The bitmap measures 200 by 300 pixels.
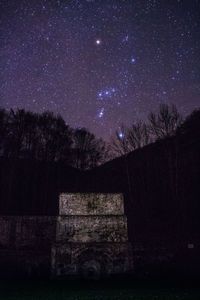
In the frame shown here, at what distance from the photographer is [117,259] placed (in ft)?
32.9

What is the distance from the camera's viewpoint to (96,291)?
294 inches

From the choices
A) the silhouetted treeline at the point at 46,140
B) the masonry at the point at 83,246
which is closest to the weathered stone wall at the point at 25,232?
the masonry at the point at 83,246

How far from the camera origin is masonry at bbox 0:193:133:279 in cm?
977

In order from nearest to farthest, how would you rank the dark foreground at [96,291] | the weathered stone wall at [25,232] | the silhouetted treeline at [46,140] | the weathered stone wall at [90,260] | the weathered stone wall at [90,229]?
the dark foreground at [96,291], the weathered stone wall at [90,260], the weathered stone wall at [90,229], the weathered stone wall at [25,232], the silhouetted treeline at [46,140]

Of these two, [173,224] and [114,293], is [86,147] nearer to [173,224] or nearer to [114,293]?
[173,224]

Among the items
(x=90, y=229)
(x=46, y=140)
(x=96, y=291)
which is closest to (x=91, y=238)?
(x=90, y=229)

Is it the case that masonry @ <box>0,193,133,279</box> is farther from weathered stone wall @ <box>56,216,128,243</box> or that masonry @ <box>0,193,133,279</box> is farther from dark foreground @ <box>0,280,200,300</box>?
dark foreground @ <box>0,280,200,300</box>

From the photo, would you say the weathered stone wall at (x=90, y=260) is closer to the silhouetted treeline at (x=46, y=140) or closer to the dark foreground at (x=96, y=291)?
the dark foreground at (x=96, y=291)

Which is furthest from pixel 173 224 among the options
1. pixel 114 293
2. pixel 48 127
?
pixel 48 127

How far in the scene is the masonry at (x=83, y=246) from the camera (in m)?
9.77

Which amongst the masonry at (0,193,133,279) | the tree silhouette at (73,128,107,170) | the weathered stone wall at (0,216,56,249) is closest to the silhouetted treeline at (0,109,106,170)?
the tree silhouette at (73,128,107,170)

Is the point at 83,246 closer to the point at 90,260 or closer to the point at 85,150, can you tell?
the point at 90,260

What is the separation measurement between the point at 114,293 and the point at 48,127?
21137 mm

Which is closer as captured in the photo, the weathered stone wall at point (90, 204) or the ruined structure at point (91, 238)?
the ruined structure at point (91, 238)
